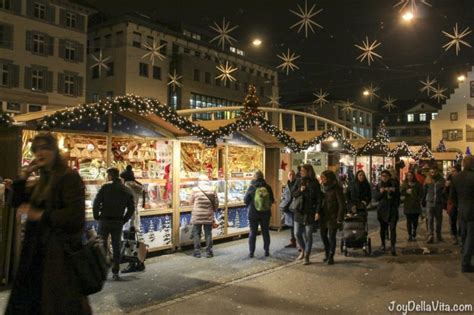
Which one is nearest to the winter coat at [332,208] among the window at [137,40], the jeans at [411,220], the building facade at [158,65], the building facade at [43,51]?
the jeans at [411,220]

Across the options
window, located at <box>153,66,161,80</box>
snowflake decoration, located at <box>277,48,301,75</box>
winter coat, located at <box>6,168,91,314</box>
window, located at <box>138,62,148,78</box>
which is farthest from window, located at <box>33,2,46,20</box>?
winter coat, located at <box>6,168,91,314</box>

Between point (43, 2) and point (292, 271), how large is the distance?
36682 mm

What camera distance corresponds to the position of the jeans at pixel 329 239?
9.72 meters

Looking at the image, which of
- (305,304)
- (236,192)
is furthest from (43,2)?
(305,304)

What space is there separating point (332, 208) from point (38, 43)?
34375 millimetres

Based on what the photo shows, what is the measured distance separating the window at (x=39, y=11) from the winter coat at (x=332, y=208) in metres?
34.9

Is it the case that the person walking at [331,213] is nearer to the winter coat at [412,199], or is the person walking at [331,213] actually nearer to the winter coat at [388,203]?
the winter coat at [388,203]

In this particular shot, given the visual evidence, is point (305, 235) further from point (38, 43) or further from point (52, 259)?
point (38, 43)

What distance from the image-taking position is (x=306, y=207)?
9859mm

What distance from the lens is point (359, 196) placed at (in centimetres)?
1186

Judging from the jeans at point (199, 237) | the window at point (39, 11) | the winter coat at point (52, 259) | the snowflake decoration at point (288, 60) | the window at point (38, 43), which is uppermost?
the window at point (39, 11)

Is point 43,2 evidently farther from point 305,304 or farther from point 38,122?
point 305,304

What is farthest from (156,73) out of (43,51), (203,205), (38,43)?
(203,205)

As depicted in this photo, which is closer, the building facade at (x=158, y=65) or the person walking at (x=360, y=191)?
the person walking at (x=360, y=191)
